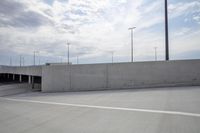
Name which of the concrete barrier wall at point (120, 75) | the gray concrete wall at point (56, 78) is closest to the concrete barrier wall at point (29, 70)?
the gray concrete wall at point (56, 78)

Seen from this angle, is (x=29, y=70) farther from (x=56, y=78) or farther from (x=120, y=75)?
(x=120, y=75)

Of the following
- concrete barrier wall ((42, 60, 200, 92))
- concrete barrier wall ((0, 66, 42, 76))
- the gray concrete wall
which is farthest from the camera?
concrete barrier wall ((0, 66, 42, 76))

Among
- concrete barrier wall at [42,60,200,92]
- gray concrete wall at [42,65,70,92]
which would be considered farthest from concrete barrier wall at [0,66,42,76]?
concrete barrier wall at [42,60,200,92]

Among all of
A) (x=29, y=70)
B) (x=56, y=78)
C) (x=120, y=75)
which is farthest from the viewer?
(x=29, y=70)

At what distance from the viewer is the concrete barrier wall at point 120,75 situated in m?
14.3

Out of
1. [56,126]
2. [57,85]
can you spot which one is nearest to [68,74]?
[57,85]

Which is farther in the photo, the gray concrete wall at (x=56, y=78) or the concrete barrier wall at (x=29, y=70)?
the concrete barrier wall at (x=29, y=70)

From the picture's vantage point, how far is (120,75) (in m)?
16.2

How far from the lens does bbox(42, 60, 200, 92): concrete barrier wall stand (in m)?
14.3

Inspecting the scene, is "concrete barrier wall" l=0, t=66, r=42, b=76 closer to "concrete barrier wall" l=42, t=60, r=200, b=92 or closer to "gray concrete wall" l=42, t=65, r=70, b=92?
"gray concrete wall" l=42, t=65, r=70, b=92

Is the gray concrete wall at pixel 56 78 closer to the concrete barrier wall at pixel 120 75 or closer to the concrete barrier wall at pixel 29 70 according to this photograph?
the concrete barrier wall at pixel 120 75

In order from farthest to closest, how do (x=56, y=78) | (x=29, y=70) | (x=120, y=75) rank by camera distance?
(x=29, y=70) → (x=56, y=78) → (x=120, y=75)

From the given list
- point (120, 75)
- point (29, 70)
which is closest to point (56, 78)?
point (120, 75)

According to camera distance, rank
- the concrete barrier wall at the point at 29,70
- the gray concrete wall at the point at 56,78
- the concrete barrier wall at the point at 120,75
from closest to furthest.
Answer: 1. the concrete barrier wall at the point at 120,75
2. the gray concrete wall at the point at 56,78
3. the concrete barrier wall at the point at 29,70
